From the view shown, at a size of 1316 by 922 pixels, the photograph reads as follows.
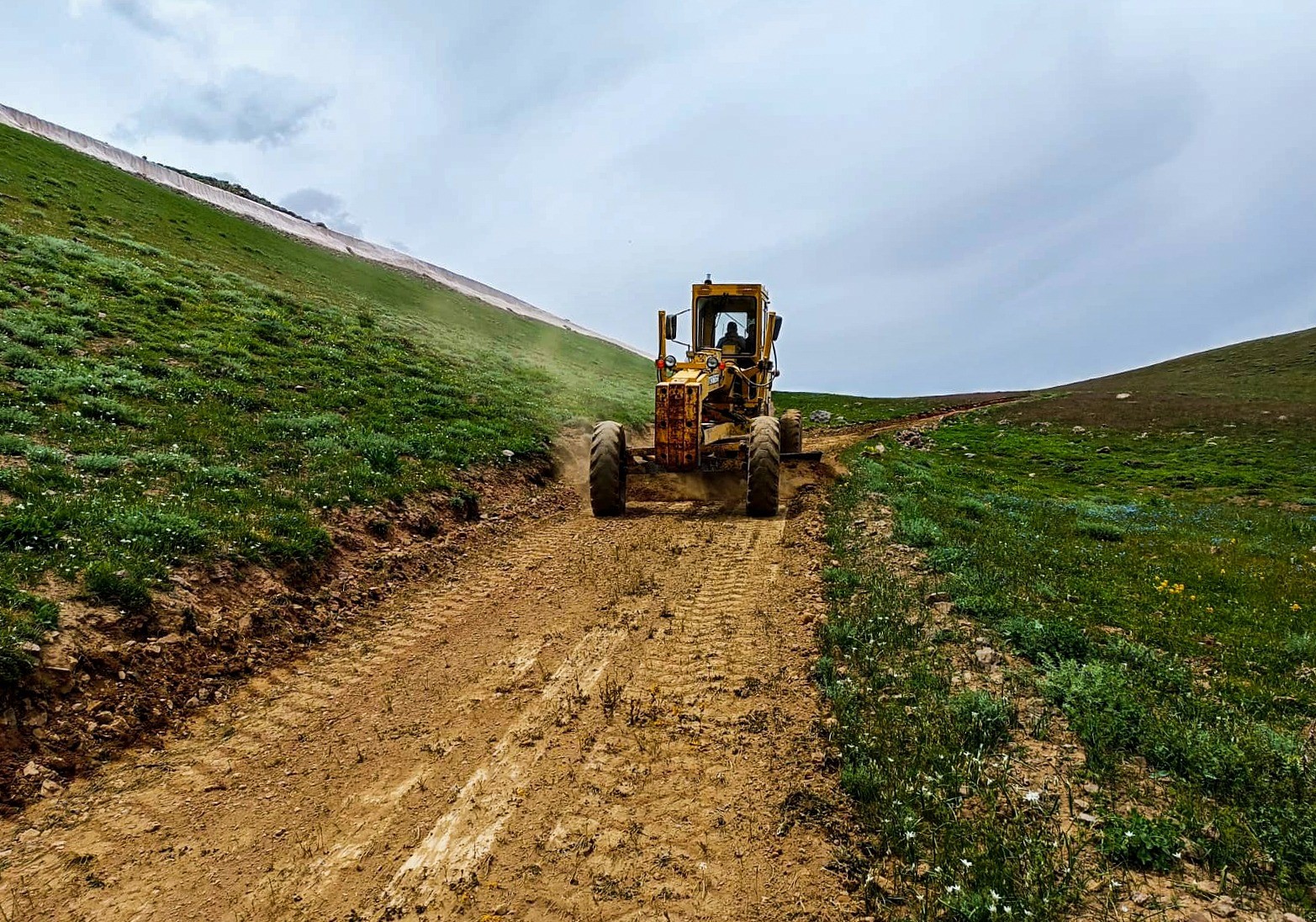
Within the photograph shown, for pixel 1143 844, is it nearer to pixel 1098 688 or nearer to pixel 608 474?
pixel 1098 688

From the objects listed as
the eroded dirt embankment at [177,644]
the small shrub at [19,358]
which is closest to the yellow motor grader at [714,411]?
the eroded dirt embankment at [177,644]

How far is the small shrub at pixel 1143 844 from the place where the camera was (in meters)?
3.38

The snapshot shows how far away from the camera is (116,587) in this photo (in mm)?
5680

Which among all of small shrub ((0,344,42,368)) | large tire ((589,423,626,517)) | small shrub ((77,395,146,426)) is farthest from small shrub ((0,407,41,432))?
large tire ((589,423,626,517))

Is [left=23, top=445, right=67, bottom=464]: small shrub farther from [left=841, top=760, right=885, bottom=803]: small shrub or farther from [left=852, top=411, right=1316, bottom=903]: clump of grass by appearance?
[left=852, top=411, right=1316, bottom=903]: clump of grass

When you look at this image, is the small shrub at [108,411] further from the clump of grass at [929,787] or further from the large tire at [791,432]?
the large tire at [791,432]

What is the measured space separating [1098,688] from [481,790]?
4.74 meters

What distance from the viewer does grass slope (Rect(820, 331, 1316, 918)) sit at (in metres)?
3.44

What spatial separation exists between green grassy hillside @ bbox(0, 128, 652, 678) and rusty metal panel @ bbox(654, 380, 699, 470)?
3.88m

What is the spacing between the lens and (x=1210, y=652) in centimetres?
611

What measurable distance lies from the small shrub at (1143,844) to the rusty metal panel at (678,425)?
8728 millimetres

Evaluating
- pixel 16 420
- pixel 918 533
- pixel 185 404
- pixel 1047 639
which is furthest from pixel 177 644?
pixel 918 533

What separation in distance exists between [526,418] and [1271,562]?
50.1ft

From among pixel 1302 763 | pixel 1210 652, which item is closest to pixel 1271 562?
pixel 1210 652
